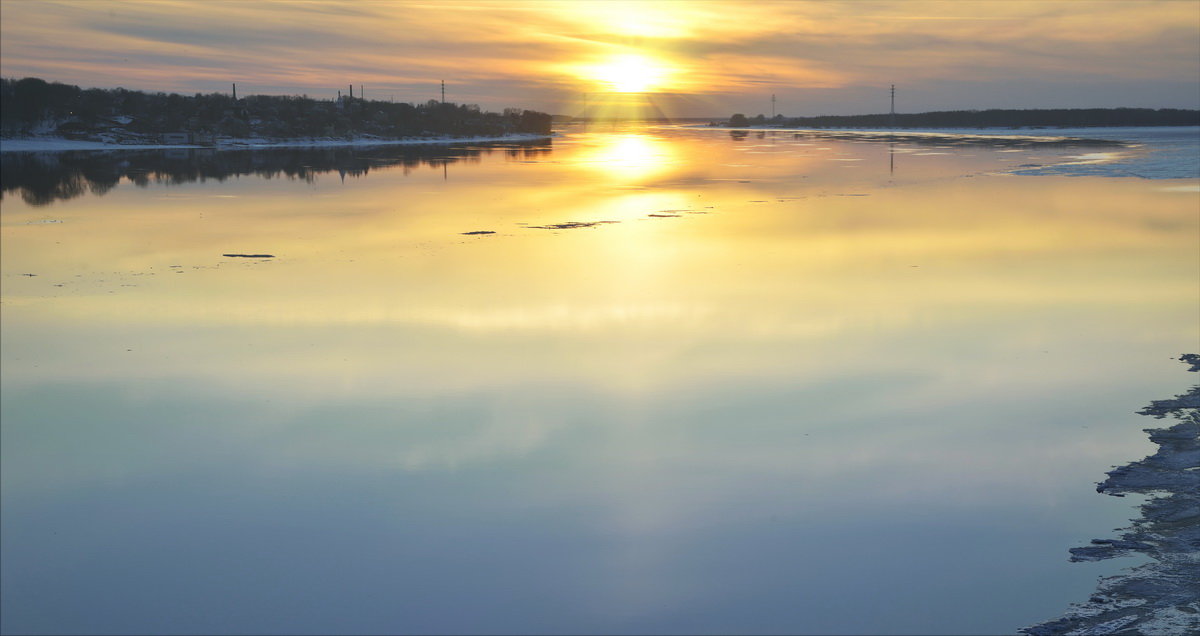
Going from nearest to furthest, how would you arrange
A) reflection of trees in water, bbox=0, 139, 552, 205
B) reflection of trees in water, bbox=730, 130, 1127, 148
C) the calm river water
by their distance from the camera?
the calm river water
reflection of trees in water, bbox=0, 139, 552, 205
reflection of trees in water, bbox=730, 130, 1127, 148

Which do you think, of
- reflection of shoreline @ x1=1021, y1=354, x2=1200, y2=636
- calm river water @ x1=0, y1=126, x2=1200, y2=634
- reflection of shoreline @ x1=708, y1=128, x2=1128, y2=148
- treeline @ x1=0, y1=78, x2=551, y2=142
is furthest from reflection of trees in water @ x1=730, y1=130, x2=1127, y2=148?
reflection of shoreline @ x1=1021, y1=354, x2=1200, y2=636

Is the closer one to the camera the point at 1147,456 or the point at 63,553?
the point at 63,553

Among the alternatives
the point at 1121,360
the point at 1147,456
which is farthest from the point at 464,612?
the point at 1121,360

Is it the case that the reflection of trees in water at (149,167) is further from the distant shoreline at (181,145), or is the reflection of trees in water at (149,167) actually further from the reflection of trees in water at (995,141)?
the reflection of trees in water at (995,141)

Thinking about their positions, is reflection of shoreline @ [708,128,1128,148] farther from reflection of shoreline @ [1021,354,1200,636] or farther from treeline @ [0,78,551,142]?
reflection of shoreline @ [1021,354,1200,636]

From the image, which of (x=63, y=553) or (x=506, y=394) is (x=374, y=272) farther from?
(x=63, y=553)

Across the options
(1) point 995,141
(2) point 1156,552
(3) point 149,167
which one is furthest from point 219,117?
(2) point 1156,552

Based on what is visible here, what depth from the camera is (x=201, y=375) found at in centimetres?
855

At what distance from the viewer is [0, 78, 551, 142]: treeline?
205ft

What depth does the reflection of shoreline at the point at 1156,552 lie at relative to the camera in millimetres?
4434

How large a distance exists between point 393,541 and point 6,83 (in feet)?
240

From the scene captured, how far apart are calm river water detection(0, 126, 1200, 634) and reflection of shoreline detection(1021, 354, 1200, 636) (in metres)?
0.13

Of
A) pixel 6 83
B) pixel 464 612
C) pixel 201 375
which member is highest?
pixel 6 83

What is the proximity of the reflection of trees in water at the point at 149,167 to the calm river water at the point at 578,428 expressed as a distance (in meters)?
14.6
